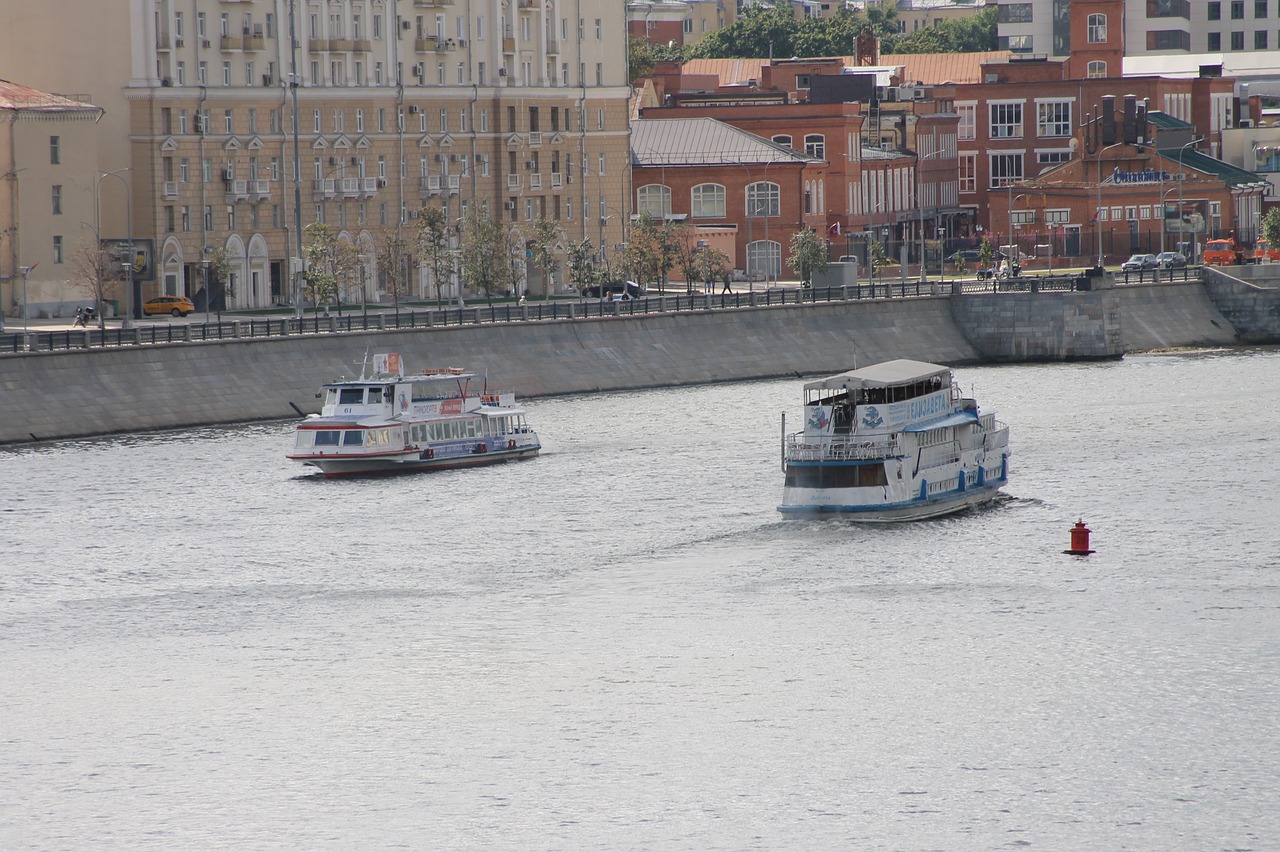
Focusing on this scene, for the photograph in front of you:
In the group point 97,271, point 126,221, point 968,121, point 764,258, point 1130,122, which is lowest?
point 97,271

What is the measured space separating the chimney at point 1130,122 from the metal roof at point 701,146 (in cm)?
2381

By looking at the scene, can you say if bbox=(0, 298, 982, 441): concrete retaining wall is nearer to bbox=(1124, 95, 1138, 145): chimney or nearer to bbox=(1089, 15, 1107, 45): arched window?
bbox=(1124, 95, 1138, 145): chimney

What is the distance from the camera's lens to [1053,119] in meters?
186

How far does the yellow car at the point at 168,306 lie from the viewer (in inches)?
4931

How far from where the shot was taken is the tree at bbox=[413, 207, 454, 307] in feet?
447

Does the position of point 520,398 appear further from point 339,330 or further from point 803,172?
point 803,172

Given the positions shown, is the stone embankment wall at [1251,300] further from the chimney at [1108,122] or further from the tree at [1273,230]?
the tree at [1273,230]

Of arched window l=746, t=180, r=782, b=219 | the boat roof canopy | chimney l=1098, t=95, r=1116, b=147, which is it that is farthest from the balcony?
chimney l=1098, t=95, r=1116, b=147

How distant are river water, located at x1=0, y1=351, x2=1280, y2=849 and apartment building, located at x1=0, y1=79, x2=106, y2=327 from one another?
38.5 meters

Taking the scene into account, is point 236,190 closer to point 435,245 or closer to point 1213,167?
point 435,245

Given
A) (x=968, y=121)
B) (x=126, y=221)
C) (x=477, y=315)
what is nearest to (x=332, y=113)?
(x=126, y=221)

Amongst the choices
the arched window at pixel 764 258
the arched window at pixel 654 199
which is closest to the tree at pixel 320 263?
the arched window at pixel 654 199

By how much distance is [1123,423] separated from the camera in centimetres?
9575

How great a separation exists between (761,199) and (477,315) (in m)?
50.2
